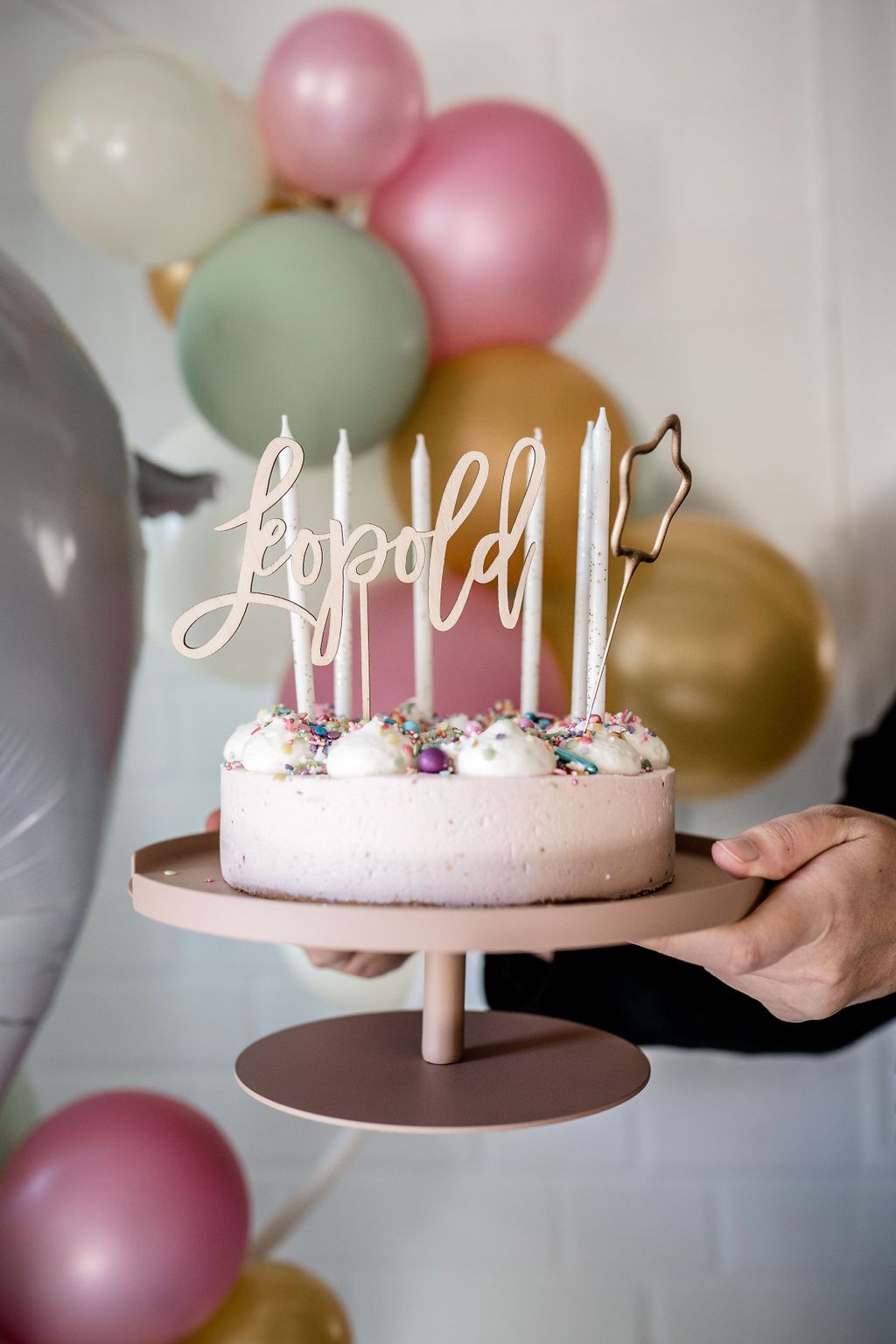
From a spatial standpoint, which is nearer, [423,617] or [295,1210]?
[423,617]

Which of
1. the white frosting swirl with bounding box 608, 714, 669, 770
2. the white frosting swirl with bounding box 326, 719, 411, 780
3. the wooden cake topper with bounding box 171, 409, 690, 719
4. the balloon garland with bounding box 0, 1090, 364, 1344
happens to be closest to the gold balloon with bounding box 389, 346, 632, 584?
the wooden cake topper with bounding box 171, 409, 690, 719

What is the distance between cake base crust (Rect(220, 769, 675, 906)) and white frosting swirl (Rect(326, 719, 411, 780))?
16mm

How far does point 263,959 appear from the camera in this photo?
2008 millimetres

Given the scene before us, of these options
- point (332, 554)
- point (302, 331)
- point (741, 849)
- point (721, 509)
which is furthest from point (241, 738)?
point (721, 509)

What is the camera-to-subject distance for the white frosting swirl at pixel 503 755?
885mm

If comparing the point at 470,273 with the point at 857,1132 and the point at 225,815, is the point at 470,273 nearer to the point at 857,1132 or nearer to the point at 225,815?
the point at 225,815

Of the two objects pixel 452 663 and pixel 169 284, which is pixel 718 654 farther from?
pixel 169 284

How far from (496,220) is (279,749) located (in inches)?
30.9

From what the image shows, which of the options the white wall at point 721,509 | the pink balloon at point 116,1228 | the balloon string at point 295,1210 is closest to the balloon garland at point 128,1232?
the pink balloon at point 116,1228

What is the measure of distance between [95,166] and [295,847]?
92cm

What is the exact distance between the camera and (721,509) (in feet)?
6.19

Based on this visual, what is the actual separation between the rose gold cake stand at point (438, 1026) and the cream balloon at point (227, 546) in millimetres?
547

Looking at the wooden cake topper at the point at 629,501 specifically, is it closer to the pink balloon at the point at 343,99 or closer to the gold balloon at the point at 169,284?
the pink balloon at the point at 343,99

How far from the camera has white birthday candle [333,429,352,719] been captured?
Answer: 102 cm
